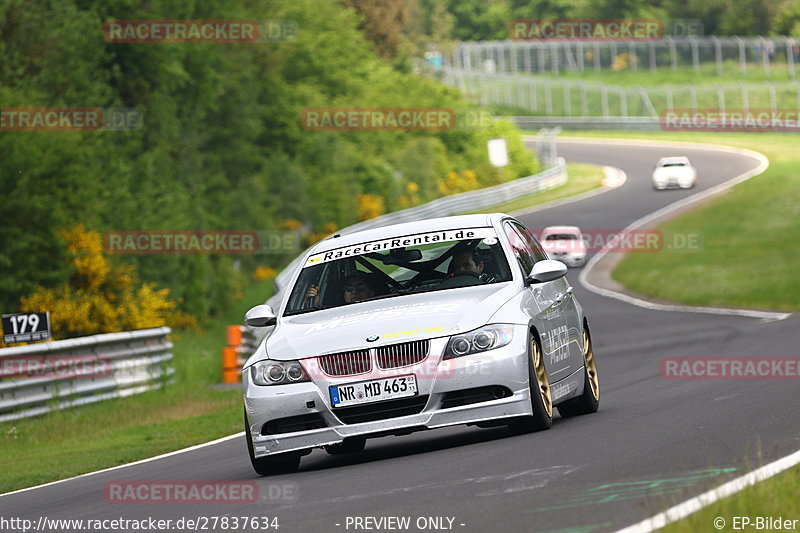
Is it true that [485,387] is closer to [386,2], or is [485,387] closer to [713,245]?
[713,245]

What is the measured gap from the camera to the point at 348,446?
1098cm

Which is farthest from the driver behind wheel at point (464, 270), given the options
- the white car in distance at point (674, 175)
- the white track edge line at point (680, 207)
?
the white car in distance at point (674, 175)

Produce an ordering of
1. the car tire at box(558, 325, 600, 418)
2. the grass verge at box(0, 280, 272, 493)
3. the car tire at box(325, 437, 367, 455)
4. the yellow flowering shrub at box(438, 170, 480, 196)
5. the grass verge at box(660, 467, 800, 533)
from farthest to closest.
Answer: the yellow flowering shrub at box(438, 170, 480, 196), the grass verge at box(0, 280, 272, 493), the car tire at box(558, 325, 600, 418), the car tire at box(325, 437, 367, 455), the grass verge at box(660, 467, 800, 533)

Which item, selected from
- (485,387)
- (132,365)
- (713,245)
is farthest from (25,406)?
(713,245)

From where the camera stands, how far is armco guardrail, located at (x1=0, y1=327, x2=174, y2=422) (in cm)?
1858

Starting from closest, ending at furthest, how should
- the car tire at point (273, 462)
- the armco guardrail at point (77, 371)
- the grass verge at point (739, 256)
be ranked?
the car tire at point (273, 462)
the armco guardrail at point (77, 371)
the grass verge at point (739, 256)

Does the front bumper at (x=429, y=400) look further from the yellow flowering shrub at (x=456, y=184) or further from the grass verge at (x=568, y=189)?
the yellow flowering shrub at (x=456, y=184)

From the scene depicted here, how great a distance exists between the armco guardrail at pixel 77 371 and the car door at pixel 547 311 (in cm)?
853

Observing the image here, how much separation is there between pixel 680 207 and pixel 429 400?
5671 cm

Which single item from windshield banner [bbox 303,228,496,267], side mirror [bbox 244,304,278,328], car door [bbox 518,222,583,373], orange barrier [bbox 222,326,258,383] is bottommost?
orange barrier [bbox 222,326,258,383]

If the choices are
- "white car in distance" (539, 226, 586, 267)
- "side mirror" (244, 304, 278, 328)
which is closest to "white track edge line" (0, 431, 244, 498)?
"side mirror" (244, 304, 278, 328)

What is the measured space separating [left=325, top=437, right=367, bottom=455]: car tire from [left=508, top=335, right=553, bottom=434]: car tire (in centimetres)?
107

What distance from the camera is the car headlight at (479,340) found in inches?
391

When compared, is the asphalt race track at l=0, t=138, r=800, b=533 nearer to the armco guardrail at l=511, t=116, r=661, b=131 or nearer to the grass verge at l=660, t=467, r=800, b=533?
the grass verge at l=660, t=467, r=800, b=533
